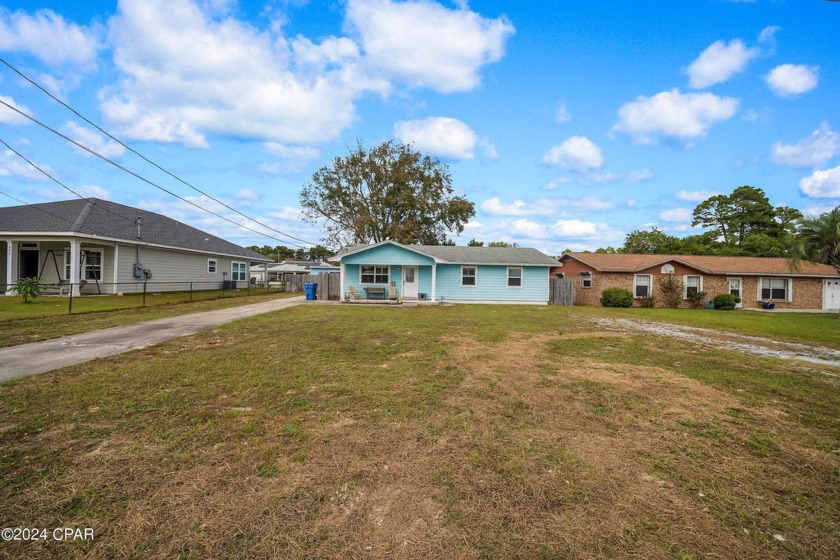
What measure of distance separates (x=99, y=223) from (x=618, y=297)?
3004 centimetres

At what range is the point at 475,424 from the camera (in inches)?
159

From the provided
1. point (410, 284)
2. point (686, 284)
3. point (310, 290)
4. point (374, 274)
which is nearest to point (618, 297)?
point (686, 284)

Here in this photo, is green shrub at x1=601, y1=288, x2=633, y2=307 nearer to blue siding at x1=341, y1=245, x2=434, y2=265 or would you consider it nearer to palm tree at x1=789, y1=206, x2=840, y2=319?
palm tree at x1=789, y1=206, x2=840, y2=319

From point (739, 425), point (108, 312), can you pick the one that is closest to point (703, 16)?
point (739, 425)

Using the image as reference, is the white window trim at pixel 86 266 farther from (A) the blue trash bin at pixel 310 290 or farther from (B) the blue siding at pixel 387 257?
(B) the blue siding at pixel 387 257

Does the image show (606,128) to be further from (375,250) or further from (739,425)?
(739,425)

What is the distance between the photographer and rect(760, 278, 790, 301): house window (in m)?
23.6

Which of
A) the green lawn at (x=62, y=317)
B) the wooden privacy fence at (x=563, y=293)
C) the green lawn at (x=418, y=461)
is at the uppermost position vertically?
the wooden privacy fence at (x=563, y=293)

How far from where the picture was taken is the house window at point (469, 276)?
22.5 m

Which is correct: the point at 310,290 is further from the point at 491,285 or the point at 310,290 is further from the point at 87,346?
the point at 87,346

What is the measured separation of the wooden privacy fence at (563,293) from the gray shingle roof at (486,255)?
148 cm

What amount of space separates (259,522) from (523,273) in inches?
849

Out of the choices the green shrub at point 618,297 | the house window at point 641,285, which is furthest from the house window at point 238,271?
the house window at point 641,285

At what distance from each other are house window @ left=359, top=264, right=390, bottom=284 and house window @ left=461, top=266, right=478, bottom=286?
4.66m
